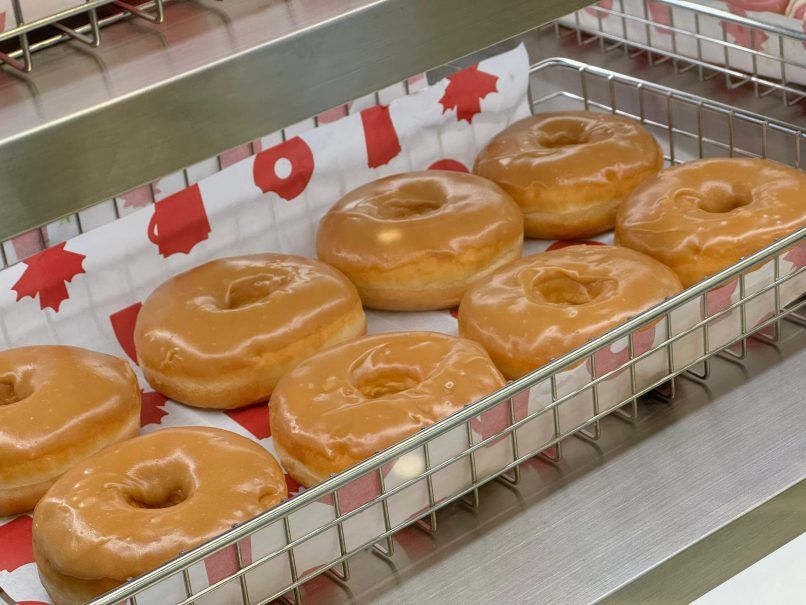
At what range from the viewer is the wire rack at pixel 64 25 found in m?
0.70

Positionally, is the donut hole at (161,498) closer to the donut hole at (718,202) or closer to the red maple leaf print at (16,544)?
the red maple leaf print at (16,544)

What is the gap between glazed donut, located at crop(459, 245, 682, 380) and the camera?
125cm

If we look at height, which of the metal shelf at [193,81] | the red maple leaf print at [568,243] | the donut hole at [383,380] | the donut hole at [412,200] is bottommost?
the red maple leaf print at [568,243]

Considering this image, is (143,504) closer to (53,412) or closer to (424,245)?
(53,412)

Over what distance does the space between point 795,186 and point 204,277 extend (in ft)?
2.40

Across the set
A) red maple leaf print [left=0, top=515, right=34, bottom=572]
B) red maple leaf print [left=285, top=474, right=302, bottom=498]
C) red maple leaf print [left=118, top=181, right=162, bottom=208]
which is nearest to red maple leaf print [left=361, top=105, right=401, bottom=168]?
red maple leaf print [left=118, top=181, right=162, bottom=208]

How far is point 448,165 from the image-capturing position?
5.61 ft

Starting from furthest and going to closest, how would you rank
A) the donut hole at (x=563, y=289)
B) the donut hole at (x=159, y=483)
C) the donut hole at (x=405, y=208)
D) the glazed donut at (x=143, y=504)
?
the donut hole at (x=405, y=208), the donut hole at (x=563, y=289), the donut hole at (x=159, y=483), the glazed donut at (x=143, y=504)

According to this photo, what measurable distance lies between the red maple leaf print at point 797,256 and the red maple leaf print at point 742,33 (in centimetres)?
50

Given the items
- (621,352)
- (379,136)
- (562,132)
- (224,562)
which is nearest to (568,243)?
(562,132)

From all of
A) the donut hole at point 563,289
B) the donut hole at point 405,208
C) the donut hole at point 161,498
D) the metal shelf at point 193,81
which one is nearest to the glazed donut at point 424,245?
the donut hole at point 405,208

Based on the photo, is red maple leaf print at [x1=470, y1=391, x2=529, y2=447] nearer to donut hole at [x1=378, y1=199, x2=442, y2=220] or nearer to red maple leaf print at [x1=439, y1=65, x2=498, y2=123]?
donut hole at [x1=378, y1=199, x2=442, y2=220]

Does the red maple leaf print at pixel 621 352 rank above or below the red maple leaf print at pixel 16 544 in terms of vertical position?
above

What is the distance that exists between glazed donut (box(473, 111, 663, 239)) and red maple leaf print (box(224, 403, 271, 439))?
1.54 feet
